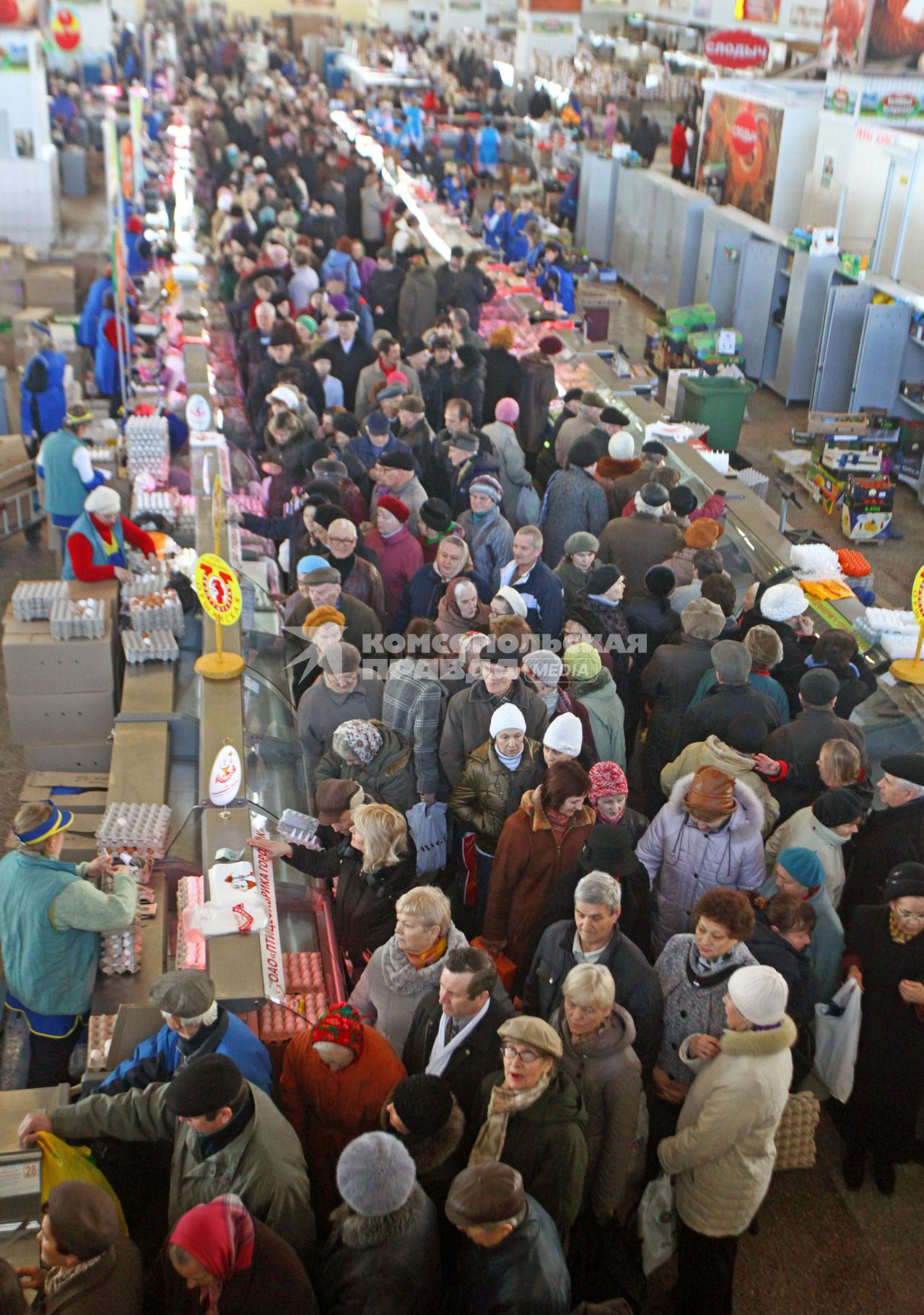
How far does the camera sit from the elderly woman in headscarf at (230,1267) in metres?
2.57

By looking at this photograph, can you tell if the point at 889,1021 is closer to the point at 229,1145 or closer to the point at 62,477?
the point at 229,1145

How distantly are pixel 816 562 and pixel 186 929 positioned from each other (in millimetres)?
4451

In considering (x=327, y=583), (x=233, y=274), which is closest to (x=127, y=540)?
(x=327, y=583)

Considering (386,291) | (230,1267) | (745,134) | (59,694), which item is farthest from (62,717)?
(745,134)

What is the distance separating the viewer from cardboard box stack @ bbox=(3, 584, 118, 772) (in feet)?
19.3

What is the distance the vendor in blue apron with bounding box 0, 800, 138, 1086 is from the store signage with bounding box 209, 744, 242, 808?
423 millimetres

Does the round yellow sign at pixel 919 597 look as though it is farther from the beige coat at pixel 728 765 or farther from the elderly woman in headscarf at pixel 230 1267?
the elderly woman in headscarf at pixel 230 1267

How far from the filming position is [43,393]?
9.45m

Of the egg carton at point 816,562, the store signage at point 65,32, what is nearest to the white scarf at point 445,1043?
the egg carton at point 816,562

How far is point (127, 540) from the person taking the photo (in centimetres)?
675

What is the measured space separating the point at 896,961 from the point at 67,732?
4089 millimetres

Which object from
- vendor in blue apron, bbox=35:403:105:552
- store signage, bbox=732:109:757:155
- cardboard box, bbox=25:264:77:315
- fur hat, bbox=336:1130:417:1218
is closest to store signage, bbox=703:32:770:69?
store signage, bbox=732:109:757:155

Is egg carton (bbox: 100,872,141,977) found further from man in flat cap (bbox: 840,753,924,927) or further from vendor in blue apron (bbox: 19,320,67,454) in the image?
vendor in blue apron (bbox: 19,320,67,454)

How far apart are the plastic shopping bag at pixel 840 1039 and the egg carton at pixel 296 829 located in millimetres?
1856
